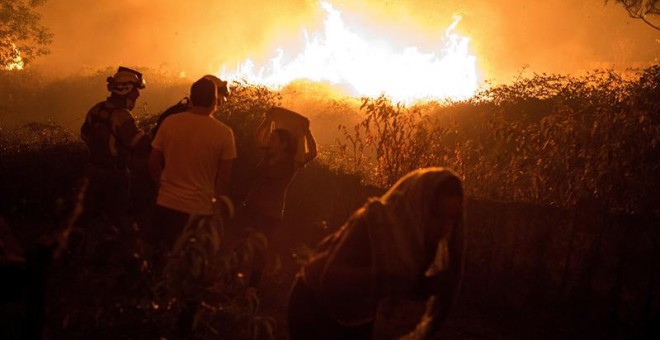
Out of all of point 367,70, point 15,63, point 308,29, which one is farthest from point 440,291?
point 15,63

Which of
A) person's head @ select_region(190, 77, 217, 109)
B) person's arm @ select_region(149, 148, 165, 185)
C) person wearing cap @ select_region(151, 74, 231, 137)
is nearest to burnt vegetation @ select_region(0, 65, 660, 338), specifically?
person's arm @ select_region(149, 148, 165, 185)

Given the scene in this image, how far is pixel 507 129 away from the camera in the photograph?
857 centimetres

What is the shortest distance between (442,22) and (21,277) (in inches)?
1448

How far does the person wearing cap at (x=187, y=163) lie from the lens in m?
4.38

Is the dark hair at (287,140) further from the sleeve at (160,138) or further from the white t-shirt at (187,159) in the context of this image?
the sleeve at (160,138)

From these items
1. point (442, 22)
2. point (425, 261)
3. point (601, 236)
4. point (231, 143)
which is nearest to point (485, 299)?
point (601, 236)

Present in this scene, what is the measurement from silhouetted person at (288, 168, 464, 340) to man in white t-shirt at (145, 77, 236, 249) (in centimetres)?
164

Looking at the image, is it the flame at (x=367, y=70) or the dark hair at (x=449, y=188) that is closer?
the dark hair at (x=449, y=188)

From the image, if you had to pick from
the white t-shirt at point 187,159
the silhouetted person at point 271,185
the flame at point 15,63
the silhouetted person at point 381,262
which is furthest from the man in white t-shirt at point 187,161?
the flame at point 15,63

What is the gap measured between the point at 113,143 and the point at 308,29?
98.0 feet

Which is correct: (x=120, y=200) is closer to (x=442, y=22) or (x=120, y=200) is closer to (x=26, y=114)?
(x=26, y=114)

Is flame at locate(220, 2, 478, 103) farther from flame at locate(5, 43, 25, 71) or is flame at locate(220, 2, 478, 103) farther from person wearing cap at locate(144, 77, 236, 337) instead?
person wearing cap at locate(144, 77, 236, 337)

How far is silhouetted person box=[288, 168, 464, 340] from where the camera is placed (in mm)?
2752

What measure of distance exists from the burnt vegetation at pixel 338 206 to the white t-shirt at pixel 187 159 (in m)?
0.22
